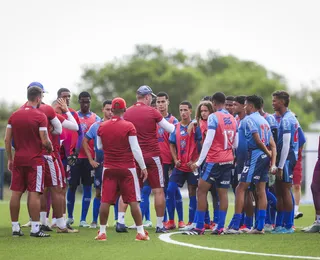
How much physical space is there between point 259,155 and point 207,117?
5.27ft

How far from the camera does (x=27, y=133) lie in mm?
12320

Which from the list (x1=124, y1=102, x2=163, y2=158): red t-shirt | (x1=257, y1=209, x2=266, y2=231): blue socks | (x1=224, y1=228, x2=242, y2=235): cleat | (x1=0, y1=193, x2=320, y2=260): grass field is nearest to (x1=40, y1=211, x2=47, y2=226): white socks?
(x1=0, y1=193, x2=320, y2=260): grass field

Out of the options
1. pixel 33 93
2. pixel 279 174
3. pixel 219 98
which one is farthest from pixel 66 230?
pixel 279 174

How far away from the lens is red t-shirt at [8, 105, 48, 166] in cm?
1230

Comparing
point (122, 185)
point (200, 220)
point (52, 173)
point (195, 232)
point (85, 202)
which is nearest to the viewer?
point (122, 185)

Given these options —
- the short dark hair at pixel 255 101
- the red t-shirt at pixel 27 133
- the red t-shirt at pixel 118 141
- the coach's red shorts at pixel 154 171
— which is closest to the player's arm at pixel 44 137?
the red t-shirt at pixel 27 133

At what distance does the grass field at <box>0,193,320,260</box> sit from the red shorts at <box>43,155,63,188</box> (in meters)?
0.85

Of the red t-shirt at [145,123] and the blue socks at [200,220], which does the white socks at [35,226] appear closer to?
the red t-shirt at [145,123]

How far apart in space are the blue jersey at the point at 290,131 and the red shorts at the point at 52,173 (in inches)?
150

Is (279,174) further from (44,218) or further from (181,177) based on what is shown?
(44,218)

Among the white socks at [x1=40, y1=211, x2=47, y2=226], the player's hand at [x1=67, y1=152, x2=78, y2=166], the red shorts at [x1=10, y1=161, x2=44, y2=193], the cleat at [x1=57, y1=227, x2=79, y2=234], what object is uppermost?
the player's hand at [x1=67, y1=152, x2=78, y2=166]

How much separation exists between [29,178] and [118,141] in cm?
169

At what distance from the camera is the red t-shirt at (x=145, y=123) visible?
1305 cm

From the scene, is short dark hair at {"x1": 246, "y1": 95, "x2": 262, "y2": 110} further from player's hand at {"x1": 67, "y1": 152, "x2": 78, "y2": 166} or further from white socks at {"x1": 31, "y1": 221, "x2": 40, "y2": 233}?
white socks at {"x1": 31, "y1": 221, "x2": 40, "y2": 233}
